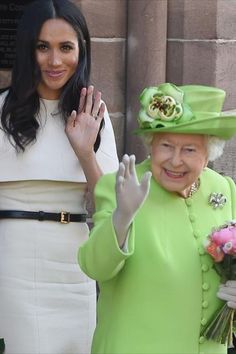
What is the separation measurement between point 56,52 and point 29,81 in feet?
0.49

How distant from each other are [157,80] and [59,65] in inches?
65.3

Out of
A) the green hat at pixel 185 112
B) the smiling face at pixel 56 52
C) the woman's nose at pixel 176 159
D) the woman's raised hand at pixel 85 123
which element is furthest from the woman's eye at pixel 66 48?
the woman's nose at pixel 176 159

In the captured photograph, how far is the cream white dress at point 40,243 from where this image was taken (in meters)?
4.31

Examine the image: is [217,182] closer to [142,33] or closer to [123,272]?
[123,272]

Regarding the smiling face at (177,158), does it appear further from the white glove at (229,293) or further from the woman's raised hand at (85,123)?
the woman's raised hand at (85,123)

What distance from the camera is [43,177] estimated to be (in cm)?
430

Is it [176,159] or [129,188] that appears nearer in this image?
[129,188]

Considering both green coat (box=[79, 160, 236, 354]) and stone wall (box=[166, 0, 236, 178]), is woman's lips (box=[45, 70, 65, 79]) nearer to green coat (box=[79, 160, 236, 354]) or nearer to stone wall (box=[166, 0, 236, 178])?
green coat (box=[79, 160, 236, 354])

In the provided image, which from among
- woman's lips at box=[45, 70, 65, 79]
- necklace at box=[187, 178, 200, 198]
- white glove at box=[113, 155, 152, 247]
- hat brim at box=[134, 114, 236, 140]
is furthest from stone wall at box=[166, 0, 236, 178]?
white glove at box=[113, 155, 152, 247]

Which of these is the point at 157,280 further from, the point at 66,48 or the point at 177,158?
the point at 66,48

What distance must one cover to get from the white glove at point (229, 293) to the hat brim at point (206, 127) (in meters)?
0.47

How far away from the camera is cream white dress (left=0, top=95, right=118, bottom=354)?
14.1 ft

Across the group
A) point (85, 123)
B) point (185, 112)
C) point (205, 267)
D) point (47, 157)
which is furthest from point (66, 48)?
point (205, 267)

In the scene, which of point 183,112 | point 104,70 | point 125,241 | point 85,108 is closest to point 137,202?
point 125,241
